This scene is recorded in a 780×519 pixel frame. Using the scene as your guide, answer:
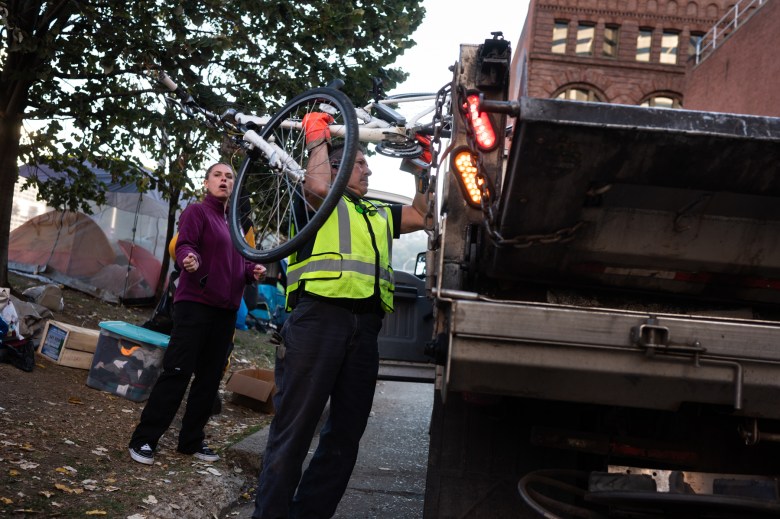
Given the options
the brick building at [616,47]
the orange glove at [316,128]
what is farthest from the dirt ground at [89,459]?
the brick building at [616,47]

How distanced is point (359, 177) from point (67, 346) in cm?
406

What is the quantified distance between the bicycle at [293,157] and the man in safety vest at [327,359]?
18cm

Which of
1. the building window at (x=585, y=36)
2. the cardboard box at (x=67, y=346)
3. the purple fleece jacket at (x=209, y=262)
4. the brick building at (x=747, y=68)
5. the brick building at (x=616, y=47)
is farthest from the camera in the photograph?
the building window at (x=585, y=36)

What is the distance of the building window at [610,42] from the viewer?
3111cm

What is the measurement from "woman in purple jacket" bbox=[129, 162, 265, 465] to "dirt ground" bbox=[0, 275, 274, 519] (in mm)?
204

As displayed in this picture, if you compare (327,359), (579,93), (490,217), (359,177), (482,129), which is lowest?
(327,359)

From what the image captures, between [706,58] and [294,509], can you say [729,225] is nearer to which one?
[294,509]

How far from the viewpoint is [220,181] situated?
5.04 meters

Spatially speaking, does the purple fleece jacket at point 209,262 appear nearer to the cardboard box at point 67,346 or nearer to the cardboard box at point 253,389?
the cardboard box at point 253,389

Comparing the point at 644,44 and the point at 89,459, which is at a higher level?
the point at 644,44

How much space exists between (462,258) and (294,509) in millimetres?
1421

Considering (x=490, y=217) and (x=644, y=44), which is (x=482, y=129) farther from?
(x=644, y=44)

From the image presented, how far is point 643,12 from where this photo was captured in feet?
101

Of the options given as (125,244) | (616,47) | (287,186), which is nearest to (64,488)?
(287,186)
